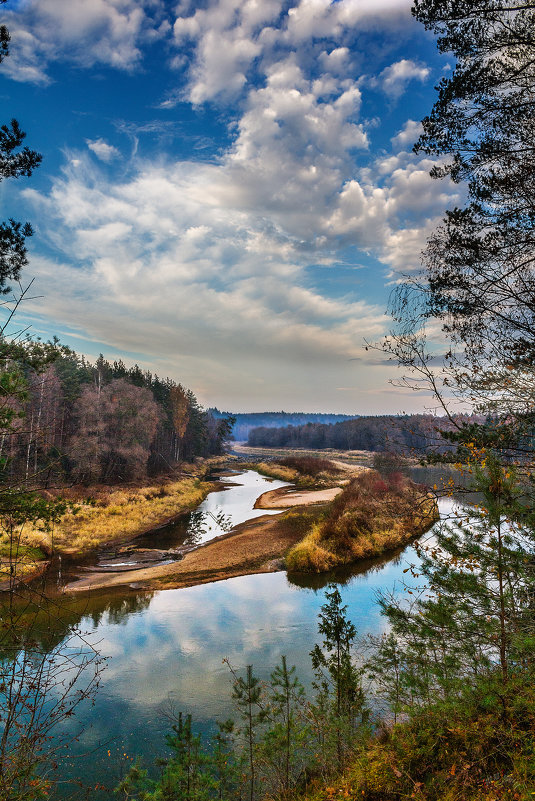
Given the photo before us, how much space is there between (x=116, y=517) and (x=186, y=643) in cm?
1846

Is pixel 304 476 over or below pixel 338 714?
below

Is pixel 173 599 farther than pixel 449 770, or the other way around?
pixel 173 599

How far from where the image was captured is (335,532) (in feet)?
74.3

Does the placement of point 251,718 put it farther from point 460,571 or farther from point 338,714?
point 460,571

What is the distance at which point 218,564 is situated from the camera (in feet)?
67.5

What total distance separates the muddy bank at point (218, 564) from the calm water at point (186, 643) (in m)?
0.94

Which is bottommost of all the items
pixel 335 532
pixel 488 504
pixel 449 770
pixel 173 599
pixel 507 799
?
pixel 173 599

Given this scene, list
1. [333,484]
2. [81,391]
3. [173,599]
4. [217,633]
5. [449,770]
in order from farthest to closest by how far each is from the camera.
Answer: [333,484]
[81,391]
[173,599]
[217,633]
[449,770]

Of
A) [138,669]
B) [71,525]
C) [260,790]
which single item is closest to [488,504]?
[260,790]

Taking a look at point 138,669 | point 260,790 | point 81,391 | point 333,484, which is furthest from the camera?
point 333,484

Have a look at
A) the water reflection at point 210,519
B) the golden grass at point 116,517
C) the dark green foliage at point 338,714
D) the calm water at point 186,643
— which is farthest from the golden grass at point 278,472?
the dark green foliage at point 338,714

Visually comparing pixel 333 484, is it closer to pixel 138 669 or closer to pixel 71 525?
pixel 71 525

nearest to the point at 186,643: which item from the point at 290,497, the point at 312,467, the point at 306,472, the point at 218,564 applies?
the point at 218,564

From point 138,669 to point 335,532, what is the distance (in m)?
13.6
